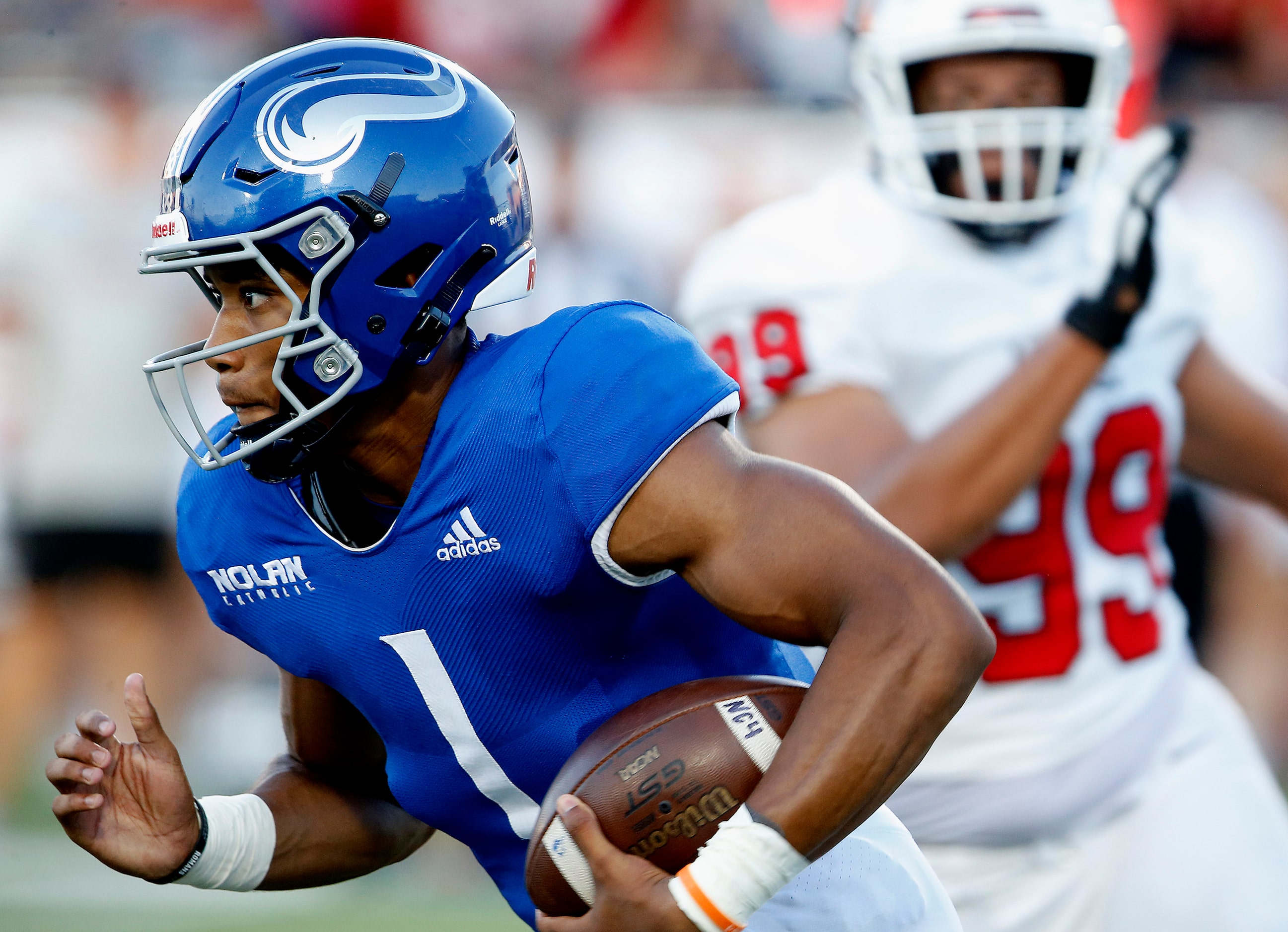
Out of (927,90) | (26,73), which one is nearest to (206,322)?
(26,73)

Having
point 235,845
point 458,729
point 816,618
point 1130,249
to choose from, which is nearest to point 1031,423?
point 1130,249

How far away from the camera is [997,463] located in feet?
9.73

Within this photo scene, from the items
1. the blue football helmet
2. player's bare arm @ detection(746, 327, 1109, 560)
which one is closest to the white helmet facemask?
the blue football helmet

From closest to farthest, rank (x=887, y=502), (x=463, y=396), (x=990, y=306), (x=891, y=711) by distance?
(x=891, y=711) → (x=463, y=396) → (x=887, y=502) → (x=990, y=306)

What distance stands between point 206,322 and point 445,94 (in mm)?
4761

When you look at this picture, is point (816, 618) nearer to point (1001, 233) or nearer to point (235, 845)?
point (235, 845)

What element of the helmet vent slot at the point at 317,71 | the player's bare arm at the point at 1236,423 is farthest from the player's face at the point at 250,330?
the player's bare arm at the point at 1236,423

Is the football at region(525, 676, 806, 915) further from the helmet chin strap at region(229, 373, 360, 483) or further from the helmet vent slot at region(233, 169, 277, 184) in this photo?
the helmet vent slot at region(233, 169, 277, 184)

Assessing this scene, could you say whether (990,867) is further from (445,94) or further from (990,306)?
(445,94)

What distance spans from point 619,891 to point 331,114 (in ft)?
3.45

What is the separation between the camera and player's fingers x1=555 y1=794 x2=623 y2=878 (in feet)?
6.13

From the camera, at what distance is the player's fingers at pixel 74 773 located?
2283mm

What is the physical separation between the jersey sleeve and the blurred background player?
1.06 metres

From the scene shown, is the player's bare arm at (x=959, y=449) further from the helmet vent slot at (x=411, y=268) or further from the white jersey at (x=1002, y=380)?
the helmet vent slot at (x=411, y=268)
